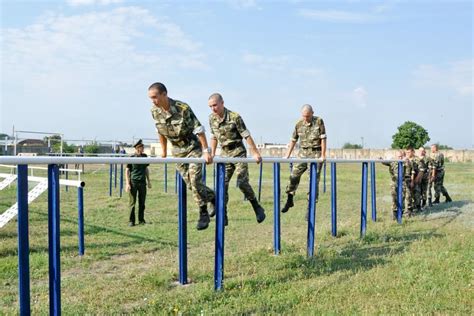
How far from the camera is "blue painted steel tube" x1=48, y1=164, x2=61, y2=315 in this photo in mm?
3225

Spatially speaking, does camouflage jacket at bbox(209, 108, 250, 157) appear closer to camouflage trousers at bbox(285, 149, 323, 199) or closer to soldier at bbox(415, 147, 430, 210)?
camouflage trousers at bbox(285, 149, 323, 199)

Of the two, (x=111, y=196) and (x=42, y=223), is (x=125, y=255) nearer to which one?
(x=42, y=223)

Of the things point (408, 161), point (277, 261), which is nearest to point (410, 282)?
point (277, 261)

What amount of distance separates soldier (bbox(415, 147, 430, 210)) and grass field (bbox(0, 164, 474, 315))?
5.15 ft

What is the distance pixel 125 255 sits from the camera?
6641 millimetres

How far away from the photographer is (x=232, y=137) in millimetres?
6066

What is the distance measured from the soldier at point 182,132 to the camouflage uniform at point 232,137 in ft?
2.57

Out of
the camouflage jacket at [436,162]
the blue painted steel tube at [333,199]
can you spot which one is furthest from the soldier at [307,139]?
the camouflage jacket at [436,162]

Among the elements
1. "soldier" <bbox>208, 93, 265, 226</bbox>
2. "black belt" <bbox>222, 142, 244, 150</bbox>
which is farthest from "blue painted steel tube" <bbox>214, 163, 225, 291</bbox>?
"black belt" <bbox>222, 142, 244, 150</bbox>

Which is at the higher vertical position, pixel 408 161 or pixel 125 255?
pixel 408 161

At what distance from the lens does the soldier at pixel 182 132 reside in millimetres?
4816

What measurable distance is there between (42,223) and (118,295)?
546 centimetres

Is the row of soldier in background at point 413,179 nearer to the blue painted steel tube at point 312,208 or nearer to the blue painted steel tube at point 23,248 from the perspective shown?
the blue painted steel tube at point 312,208

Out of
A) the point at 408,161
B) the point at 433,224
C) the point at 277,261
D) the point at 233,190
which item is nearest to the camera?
the point at 277,261
